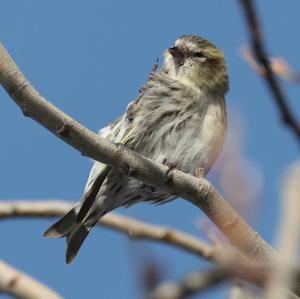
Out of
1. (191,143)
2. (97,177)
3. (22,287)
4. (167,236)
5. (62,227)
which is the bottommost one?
(22,287)

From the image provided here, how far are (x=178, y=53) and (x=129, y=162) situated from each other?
2.73m

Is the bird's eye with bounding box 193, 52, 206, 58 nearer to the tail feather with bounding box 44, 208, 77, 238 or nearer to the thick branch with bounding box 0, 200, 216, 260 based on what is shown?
the tail feather with bounding box 44, 208, 77, 238

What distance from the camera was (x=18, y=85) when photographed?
3064 mm

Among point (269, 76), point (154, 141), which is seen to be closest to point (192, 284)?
point (269, 76)

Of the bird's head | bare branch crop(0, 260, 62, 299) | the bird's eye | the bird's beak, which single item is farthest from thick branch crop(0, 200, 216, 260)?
the bird's eye

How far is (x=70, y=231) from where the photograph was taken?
536 centimetres

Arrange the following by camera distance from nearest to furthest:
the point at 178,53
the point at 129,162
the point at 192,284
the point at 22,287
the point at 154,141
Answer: the point at 192,284
the point at 22,287
the point at 129,162
the point at 154,141
the point at 178,53

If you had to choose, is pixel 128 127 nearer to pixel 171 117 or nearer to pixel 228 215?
pixel 171 117

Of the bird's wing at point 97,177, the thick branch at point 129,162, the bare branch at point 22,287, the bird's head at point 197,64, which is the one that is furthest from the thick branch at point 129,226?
the bird's head at point 197,64

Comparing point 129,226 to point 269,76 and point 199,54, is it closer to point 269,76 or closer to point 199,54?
point 269,76

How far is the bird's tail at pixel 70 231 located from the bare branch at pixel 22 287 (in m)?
2.97

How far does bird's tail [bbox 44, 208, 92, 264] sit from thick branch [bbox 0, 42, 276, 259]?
1677 millimetres

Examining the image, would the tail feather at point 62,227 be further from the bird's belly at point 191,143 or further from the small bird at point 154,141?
the bird's belly at point 191,143

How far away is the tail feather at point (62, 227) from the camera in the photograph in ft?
17.4
